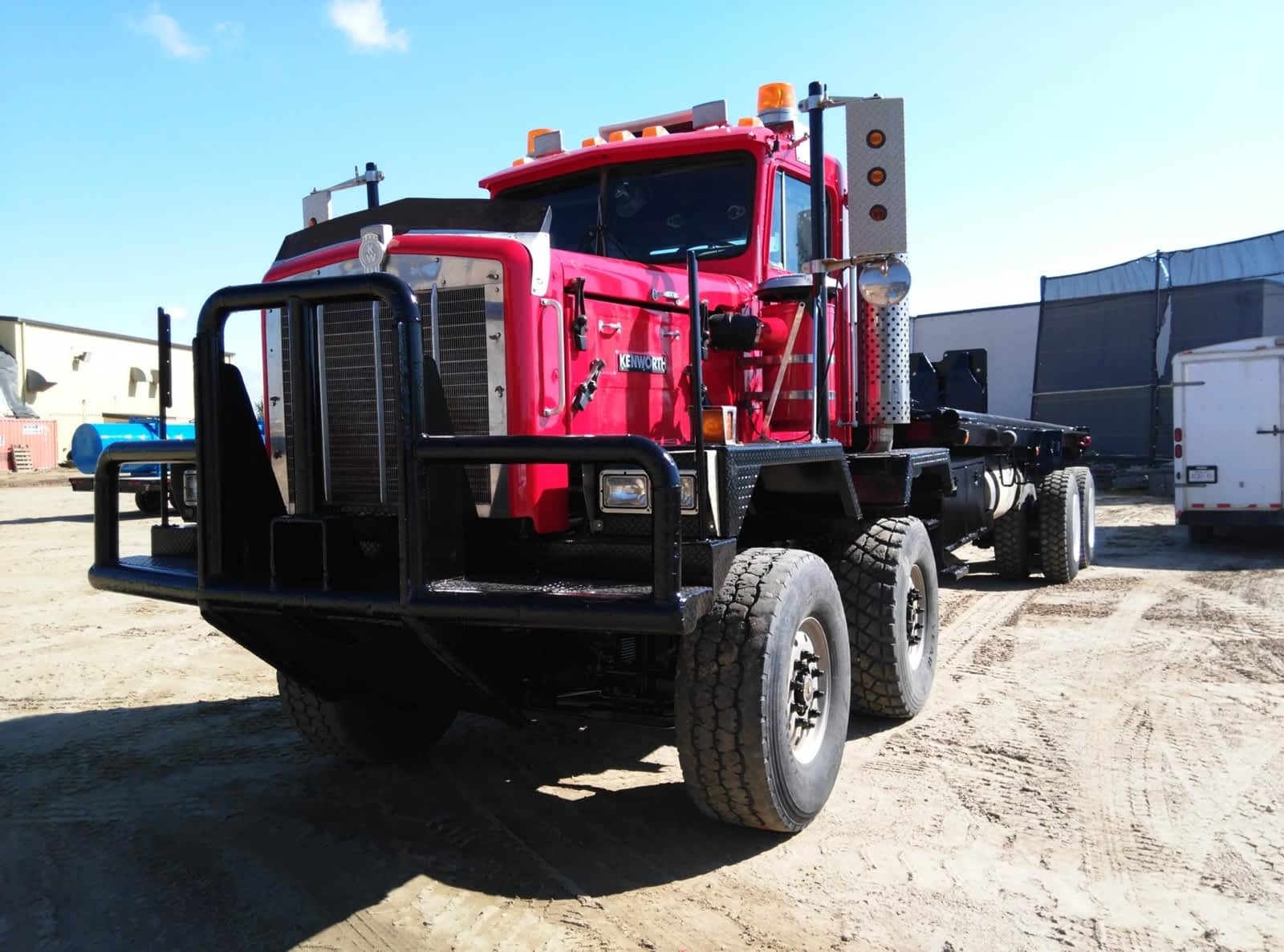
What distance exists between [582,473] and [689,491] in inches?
21.1

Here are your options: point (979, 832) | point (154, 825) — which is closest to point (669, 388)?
point (979, 832)

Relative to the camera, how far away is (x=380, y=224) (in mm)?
3664

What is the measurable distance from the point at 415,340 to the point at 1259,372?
1159 cm

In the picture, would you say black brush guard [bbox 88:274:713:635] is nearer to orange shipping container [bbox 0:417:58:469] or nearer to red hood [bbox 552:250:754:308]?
red hood [bbox 552:250:754:308]

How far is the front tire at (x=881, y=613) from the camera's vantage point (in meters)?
4.71

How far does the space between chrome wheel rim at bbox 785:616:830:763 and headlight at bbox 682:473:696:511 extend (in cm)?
74

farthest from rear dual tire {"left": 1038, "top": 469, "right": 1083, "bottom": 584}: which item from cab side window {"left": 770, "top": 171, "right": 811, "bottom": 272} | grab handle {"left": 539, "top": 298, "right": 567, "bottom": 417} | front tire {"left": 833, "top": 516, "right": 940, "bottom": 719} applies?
grab handle {"left": 539, "top": 298, "right": 567, "bottom": 417}

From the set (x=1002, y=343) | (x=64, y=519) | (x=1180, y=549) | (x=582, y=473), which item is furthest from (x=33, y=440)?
(x=582, y=473)

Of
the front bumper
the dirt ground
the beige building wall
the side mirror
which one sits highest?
the beige building wall

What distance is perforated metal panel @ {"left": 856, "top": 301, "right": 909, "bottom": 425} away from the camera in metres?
5.30

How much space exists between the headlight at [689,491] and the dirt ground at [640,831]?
4.12 feet

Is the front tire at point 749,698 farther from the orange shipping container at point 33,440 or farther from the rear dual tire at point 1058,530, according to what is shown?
the orange shipping container at point 33,440

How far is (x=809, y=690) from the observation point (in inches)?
148

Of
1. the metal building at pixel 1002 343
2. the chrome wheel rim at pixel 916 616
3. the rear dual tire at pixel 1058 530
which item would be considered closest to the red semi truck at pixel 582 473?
the chrome wheel rim at pixel 916 616
